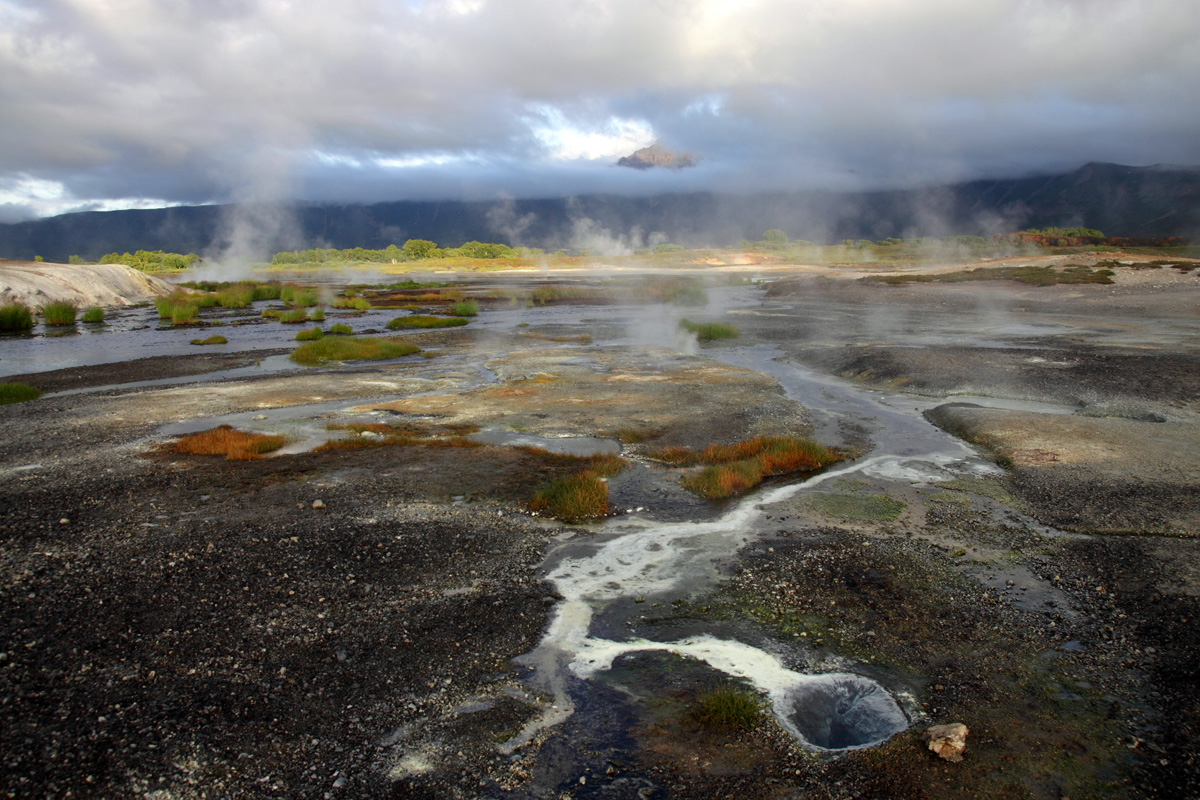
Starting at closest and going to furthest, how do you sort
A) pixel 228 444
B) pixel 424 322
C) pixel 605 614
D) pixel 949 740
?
pixel 949 740
pixel 605 614
pixel 228 444
pixel 424 322

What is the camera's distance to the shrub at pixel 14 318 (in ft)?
143

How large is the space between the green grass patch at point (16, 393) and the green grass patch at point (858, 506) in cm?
2614

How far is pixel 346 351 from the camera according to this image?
109 feet

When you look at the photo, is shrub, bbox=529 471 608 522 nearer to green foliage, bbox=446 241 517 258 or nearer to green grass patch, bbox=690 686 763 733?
green grass patch, bbox=690 686 763 733

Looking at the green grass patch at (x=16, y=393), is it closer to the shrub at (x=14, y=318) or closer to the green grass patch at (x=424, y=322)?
the green grass patch at (x=424, y=322)

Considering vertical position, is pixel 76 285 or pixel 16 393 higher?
pixel 76 285

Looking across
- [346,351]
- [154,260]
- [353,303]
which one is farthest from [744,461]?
[154,260]

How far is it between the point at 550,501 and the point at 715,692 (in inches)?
245

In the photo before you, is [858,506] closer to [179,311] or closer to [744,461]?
[744,461]

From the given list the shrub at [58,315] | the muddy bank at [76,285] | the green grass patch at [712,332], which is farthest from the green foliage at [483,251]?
the green grass patch at [712,332]

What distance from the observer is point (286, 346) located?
3759 centimetres

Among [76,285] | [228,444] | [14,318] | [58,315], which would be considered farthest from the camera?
[76,285]

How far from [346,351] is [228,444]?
17.6 meters

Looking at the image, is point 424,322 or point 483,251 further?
point 483,251
